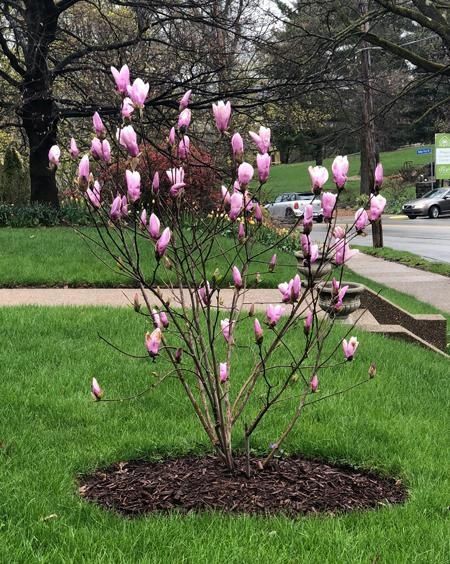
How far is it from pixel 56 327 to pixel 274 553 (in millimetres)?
3817

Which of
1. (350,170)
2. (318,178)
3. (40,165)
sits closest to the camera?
(318,178)

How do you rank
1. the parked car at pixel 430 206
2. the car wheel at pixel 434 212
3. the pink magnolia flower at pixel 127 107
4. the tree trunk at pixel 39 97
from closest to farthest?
the pink magnolia flower at pixel 127 107 < the tree trunk at pixel 39 97 < the parked car at pixel 430 206 < the car wheel at pixel 434 212

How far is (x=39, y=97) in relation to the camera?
1310 centimetres

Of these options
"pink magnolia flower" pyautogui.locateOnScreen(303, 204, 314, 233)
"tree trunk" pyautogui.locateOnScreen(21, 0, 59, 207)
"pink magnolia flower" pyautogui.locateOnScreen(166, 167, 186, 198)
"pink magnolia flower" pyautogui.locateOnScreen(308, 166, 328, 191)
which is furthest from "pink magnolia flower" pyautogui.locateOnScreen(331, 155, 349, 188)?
"tree trunk" pyautogui.locateOnScreen(21, 0, 59, 207)

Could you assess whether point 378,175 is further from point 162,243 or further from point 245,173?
point 162,243

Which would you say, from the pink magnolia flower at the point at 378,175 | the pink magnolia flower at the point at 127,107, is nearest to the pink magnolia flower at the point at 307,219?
the pink magnolia flower at the point at 378,175

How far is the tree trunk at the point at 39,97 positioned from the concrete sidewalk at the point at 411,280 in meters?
7.20

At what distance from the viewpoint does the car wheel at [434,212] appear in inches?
1495

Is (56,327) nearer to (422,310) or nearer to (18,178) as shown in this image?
(422,310)

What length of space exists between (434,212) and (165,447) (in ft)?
122

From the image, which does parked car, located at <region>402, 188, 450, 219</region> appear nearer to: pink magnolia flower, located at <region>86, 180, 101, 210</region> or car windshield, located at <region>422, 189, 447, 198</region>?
car windshield, located at <region>422, 189, 447, 198</region>

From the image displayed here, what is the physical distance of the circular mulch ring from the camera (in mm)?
2928

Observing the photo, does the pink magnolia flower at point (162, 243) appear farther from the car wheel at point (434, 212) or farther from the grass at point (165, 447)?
the car wheel at point (434, 212)

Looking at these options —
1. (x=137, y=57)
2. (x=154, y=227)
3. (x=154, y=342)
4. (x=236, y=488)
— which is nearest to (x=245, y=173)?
(x=154, y=227)
